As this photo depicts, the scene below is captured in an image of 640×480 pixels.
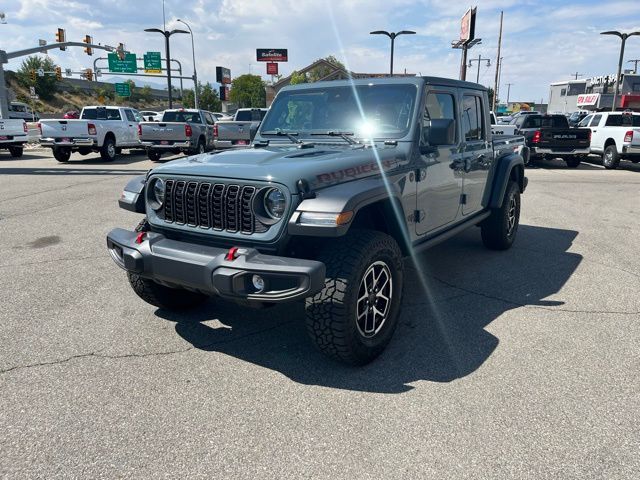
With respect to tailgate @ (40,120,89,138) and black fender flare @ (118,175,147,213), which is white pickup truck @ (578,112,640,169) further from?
tailgate @ (40,120,89,138)

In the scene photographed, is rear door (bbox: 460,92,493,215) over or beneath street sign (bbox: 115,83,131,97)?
beneath

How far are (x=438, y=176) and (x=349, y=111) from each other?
95 centimetres

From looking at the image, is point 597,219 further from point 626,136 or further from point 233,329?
point 626,136

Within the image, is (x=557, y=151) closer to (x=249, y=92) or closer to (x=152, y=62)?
(x=152, y=62)

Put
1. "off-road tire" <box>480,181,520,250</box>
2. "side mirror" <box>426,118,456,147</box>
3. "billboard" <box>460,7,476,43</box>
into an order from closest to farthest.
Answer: "side mirror" <box>426,118,456,147</box> < "off-road tire" <box>480,181,520,250</box> < "billboard" <box>460,7,476,43</box>

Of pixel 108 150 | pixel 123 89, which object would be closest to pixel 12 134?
pixel 108 150

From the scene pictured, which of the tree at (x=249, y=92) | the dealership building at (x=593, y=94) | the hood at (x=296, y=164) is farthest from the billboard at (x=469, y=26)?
the tree at (x=249, y=92)

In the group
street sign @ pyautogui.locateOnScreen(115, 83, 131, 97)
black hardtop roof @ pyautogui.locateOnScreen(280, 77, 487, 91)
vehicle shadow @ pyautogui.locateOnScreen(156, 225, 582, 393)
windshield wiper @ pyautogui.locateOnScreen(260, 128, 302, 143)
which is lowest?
vehicle shadow @ pyautogui.locateOnScreen(156, 225, 582, 393)

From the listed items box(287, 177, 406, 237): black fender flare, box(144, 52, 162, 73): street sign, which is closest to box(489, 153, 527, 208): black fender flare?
box(287, 177, 406, 237): black fender flare

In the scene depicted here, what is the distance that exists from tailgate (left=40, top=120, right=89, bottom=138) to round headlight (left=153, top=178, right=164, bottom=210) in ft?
50.0

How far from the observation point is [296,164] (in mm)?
3135

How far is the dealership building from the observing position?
37.7 m

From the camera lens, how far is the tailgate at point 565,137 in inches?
647

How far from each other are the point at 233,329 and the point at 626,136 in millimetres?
16461
